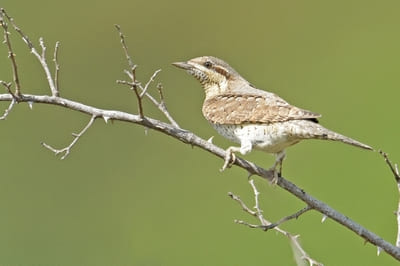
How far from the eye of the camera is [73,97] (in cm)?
662

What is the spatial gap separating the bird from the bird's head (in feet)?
0.30

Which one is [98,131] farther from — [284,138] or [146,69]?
[284,138]

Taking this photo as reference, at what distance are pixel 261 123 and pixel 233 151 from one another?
254 millimetres

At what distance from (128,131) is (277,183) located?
13.0 ft

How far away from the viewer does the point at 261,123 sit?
357cm

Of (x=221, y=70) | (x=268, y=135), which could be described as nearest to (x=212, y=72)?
(x=221, y=70)

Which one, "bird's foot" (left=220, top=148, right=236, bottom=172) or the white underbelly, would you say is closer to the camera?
"bird's foot" (left=220, top=148, right=236, bottom=172)

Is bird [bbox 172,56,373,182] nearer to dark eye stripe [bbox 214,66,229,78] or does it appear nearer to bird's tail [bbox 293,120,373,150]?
bird's tail [bbox 293,120,373,150]

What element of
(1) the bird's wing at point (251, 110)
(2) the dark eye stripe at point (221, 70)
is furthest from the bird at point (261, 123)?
(2) the dark eye stripe at point (221, 70)

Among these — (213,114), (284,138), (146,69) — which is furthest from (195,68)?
(146,69)

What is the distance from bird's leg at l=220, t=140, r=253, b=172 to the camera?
327 cm

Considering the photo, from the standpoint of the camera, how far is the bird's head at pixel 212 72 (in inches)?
163

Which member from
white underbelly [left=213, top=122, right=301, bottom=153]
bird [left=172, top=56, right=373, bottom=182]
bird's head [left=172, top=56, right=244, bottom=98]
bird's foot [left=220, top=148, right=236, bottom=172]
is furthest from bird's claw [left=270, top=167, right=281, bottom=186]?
bird's head [left=172, top=56, right=244, bottom=98]

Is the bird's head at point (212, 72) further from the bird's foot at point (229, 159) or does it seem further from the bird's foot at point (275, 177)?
the bird's foot at point (229, 159)
